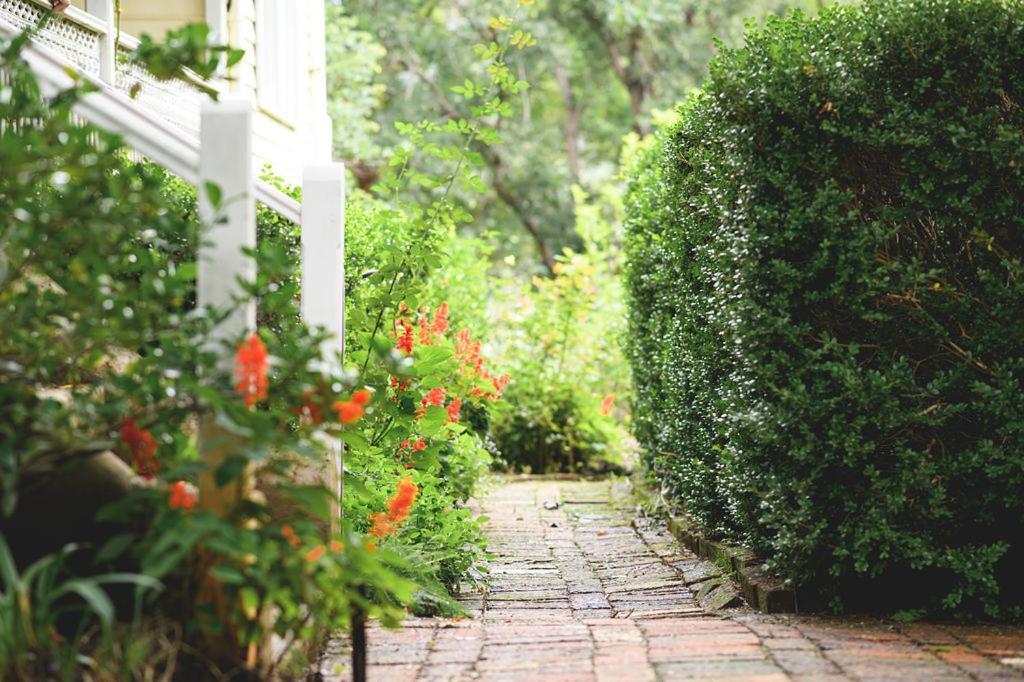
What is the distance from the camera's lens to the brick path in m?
3.35

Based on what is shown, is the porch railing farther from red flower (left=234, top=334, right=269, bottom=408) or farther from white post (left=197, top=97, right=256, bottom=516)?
red flower (left=234, top=334, right=269, bottom=408)

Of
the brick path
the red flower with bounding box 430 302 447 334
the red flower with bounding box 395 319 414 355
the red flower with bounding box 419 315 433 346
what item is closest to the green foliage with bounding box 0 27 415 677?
the brick path

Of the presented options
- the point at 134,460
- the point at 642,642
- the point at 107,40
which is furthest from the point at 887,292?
the point at 107,40

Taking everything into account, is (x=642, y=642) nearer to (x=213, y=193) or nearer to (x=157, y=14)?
(x=213, y=193)

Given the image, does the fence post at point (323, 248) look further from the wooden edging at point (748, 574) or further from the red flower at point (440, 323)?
the red flower at point (440, 323)

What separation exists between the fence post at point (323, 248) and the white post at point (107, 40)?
3.24m

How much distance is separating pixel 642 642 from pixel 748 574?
3.57 ft

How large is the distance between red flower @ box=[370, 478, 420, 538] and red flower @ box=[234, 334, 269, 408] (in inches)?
54.9

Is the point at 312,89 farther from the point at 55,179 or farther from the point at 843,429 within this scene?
the point at 843,429

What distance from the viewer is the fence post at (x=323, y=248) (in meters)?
4.13

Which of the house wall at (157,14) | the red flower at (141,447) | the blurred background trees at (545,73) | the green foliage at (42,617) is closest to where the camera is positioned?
the green foliage at (42,617)

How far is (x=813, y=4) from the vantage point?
23.0 metres

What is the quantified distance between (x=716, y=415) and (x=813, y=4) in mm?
19922

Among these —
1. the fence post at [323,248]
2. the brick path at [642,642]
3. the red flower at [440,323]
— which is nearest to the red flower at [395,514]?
the fence post at [323,248]
